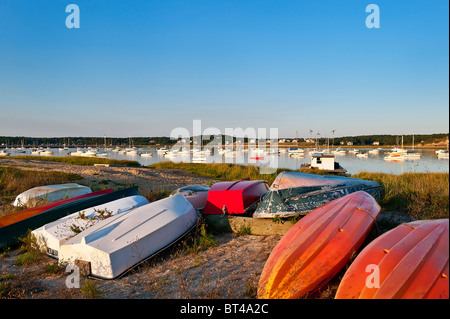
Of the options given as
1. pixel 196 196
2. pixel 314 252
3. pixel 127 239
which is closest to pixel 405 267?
pixel 314 252

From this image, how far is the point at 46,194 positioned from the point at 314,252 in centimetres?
813

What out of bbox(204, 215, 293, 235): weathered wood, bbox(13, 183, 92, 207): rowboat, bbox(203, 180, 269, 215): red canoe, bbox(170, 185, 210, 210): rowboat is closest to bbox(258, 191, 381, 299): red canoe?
bbox(204, 215, 293, 235): weathered wood

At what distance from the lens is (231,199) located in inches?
234

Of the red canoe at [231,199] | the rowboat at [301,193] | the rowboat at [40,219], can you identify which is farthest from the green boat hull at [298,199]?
the rowboat at [40,219]

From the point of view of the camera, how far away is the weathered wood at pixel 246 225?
16.7 ft

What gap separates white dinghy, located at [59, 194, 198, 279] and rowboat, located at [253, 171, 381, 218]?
60.8 inches

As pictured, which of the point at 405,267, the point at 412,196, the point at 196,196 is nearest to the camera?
the point at 405,267

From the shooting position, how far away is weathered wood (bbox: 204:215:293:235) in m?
5.09

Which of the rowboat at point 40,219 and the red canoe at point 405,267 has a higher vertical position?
the red canoe at point 405,267

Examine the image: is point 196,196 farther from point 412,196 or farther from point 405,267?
point 405,267

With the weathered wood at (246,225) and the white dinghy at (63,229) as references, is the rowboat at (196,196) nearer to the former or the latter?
the weathered wood at (246,225)

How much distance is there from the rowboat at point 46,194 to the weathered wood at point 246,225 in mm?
5238

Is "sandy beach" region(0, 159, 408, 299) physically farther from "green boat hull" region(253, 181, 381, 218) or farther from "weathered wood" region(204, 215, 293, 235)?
"green boat hull" region(253, 181, 381, 218)

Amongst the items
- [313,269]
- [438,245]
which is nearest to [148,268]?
[313,269]
